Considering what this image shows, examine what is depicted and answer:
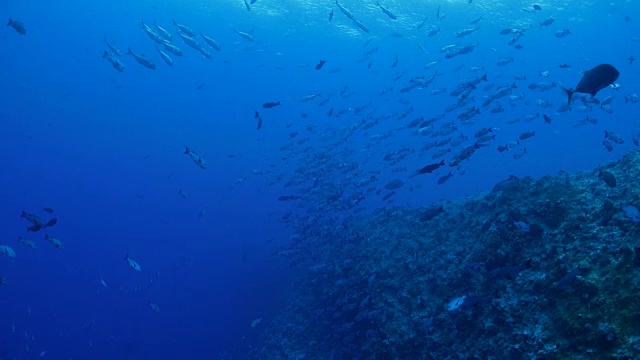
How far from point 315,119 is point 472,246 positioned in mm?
90030

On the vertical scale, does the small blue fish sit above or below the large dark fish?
below

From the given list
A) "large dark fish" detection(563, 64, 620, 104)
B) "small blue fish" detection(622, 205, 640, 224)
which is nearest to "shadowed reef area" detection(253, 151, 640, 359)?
"small blue fish" detection(622, 205, 640, 224)

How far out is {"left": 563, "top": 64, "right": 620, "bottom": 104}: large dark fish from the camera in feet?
14.9

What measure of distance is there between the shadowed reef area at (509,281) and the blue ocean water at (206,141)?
528 centimetres

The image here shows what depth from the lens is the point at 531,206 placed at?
6.98 meters

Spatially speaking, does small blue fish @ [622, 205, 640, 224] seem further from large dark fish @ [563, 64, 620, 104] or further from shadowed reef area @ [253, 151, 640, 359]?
large dark fish @ [563, 64, 620, 104]

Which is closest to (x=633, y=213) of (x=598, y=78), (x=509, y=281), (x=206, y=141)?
(x=598, y=78)

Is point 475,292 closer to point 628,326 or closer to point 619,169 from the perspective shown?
point 628,326

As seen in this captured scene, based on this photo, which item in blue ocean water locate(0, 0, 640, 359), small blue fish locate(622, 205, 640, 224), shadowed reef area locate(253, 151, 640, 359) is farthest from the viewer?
blue ocean water locate(0, 0, 640, 359)

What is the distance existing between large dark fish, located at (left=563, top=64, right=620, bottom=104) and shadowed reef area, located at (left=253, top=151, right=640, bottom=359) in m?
1.68

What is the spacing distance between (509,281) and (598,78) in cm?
331

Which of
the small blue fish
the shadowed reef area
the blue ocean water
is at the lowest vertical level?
the blue ocean water

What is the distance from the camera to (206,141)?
7312cm

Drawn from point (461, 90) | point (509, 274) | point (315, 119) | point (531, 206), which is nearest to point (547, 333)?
point (509, 274)
